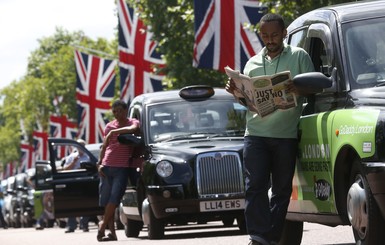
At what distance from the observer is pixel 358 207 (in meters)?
9.43

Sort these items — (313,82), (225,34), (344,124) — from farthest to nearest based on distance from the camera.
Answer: (225,34)
(313,82)
(344,124)

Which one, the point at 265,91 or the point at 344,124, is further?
the point at 265,91

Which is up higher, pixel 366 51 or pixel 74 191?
pixel 366 51

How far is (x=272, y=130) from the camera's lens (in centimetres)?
1058

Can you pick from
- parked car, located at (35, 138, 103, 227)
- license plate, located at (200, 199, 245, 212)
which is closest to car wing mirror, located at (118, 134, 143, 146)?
license plate, located at (200, 199, 245, 212)

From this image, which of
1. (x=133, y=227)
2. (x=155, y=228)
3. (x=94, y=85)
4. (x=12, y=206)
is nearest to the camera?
(x=155, y=228)

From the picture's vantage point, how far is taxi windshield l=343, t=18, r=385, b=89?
10.1 m

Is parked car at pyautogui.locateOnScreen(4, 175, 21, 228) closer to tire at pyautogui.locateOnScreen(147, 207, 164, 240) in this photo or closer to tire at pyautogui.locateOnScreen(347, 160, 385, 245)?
tire at pyautogui.locateOnScreen(147, 207, 164, 240)

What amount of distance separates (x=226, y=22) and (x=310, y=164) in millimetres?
17973

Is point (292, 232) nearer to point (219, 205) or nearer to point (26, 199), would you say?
Answer: point (219, 205)

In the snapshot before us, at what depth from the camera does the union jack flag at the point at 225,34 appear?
92.2 ft

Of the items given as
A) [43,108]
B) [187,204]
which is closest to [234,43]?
[187,204]

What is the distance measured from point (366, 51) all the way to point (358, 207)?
1.44m

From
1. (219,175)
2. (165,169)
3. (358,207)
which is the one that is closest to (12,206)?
(165,169)
